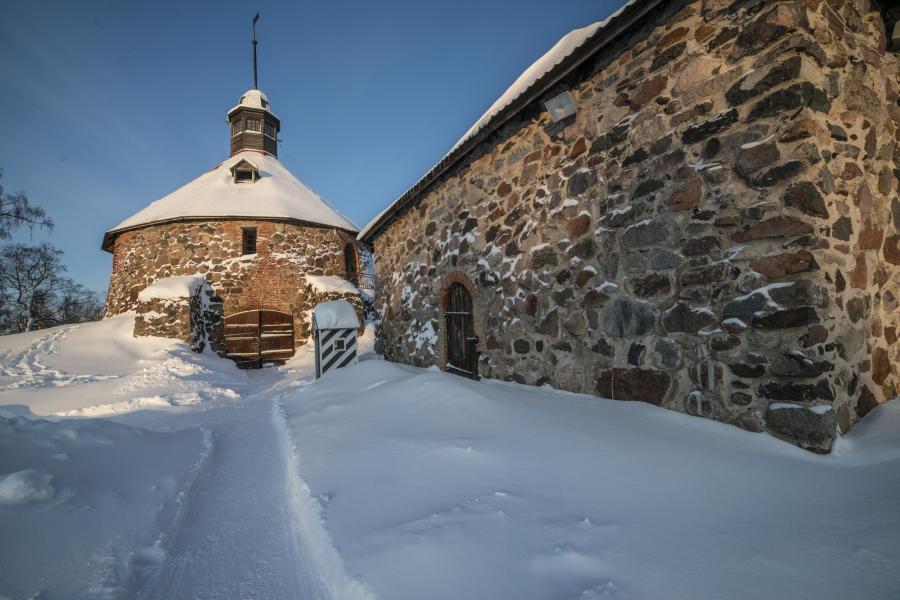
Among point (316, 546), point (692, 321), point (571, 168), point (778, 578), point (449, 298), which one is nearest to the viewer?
point (778, 578)

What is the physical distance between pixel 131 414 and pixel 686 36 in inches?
317

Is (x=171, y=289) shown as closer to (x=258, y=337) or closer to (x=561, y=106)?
(x=258, y=337)

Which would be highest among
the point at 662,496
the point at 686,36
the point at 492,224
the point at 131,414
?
the point at 686,36

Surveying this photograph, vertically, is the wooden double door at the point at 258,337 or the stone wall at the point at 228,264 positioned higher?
the stone wall at the point at 228,264

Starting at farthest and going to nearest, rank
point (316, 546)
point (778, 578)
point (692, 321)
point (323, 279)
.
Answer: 1. point (323, 279)
2. point (692, 321)
3. point (316, 546)
4. point (778, 578)

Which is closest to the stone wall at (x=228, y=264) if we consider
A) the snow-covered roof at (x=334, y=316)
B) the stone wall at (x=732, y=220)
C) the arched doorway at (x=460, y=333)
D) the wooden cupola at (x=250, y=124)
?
the snow-covered roof at (x=334, y=316)

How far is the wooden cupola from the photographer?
1936cm

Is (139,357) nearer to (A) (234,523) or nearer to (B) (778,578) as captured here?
(A) (234,523)

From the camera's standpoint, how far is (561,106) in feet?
13.9

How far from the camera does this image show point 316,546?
6.23 ft

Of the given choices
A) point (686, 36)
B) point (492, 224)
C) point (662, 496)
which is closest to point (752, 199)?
point (686, 36)

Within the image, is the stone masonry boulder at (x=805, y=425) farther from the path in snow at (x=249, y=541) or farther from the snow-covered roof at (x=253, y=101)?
the snow-covered roof at (x=253, y=101)

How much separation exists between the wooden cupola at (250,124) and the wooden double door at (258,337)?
34.0ft

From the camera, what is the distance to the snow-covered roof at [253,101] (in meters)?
19.4
